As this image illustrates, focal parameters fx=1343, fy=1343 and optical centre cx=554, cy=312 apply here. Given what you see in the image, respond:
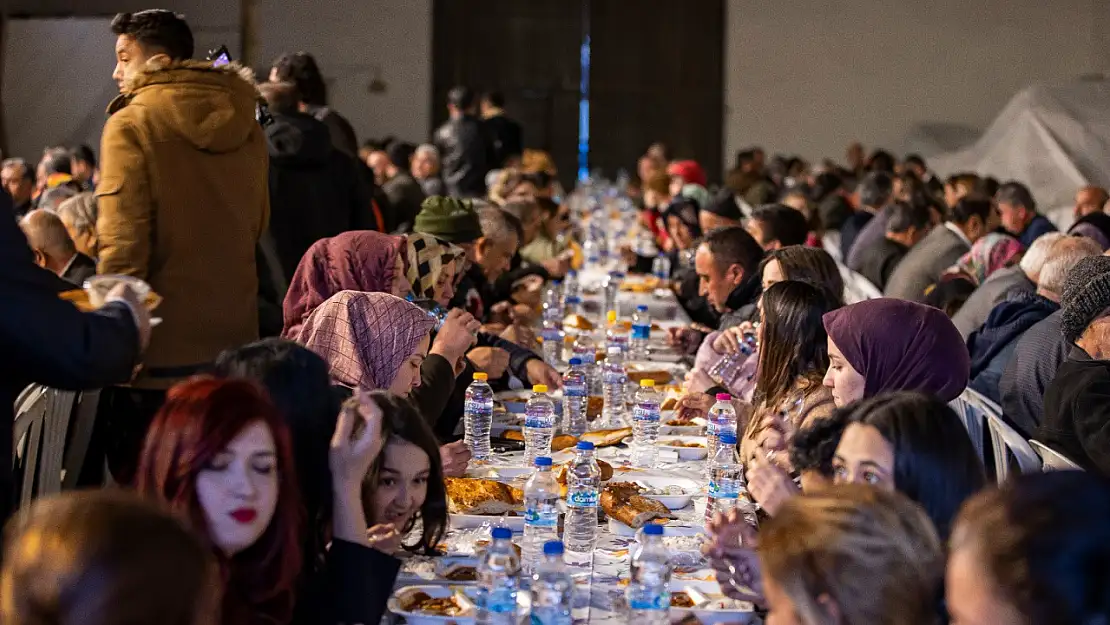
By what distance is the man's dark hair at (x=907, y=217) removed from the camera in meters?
7.94

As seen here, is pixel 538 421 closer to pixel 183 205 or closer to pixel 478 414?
pixel 478 414

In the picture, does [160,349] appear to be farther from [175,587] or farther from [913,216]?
[913,216]

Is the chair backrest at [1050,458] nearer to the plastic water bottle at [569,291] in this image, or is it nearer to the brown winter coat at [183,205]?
the brown winter coat at [183,205]

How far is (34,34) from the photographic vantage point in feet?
45.7

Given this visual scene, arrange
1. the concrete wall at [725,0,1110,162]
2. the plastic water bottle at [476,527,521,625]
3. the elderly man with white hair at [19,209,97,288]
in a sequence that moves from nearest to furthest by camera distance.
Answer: the plastic water bottle at [476,527,521,625] < the elderly man with white hair at [19,209,97,288] < the concrete wall at [725,0,1110,162]

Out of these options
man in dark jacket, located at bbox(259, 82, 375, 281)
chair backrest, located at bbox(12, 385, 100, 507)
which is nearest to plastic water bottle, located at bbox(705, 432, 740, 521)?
chair backrest, located at bbox(12, 385, 100, 507)

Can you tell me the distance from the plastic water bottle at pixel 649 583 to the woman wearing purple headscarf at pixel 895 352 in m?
0.67

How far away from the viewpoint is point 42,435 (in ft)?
11.5

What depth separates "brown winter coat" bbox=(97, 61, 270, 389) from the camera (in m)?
3.46

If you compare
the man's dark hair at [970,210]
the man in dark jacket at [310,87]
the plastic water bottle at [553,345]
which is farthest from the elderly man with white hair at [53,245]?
the man's dark hair at [970,210]

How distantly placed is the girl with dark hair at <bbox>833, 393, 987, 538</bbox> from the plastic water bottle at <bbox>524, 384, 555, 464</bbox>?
142 centimetres

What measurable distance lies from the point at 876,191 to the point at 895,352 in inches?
267

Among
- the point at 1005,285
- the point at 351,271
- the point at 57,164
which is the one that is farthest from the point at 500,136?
the point at 351,271

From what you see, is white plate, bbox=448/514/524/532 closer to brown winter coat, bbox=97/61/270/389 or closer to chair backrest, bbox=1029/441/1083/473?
brown winter coat, bbox=97/61/270/389
